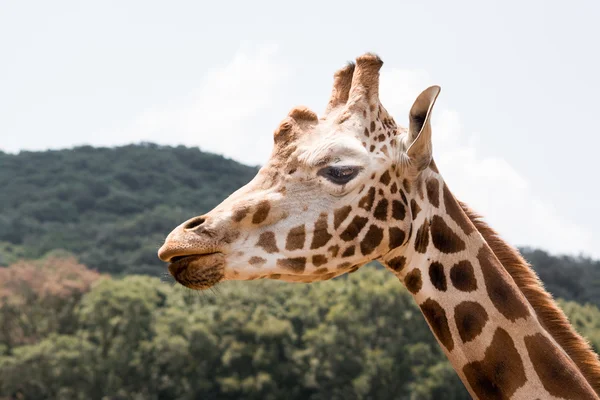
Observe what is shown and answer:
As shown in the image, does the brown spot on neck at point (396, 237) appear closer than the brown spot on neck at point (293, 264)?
No

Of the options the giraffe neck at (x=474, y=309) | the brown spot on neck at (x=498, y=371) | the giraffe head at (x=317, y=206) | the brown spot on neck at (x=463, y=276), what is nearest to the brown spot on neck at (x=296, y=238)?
the giraffe head at (x=317, y=206)

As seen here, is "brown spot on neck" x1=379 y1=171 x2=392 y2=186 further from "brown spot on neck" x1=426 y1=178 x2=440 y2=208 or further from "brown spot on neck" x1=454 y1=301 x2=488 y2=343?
"brown spot on neck" x1=454 y1=301 x2=488 y2=343

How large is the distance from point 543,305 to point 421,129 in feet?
3.94

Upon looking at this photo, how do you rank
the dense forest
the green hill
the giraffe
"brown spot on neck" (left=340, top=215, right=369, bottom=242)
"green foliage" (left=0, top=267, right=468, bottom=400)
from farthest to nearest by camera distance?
the green hill < "green foliage" (left=0, top=267, right=468, bottom=400) < the dense forest < "brown spot on neck" (left=340, top=215, right=369, bottom=242) < the giraffe

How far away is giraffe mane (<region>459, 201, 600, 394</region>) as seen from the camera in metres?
5.16

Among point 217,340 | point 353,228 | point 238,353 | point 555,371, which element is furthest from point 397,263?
point 217,340

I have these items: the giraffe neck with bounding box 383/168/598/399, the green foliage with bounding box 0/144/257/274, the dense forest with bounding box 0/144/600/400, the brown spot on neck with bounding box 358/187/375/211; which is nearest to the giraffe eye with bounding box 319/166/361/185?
the brown spot on neck with bounding box 358/187/375/211

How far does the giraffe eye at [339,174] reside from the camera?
523 centimetres

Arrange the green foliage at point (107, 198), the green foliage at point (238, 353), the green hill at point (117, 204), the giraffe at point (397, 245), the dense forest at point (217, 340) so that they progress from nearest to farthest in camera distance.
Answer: the giraffe at point (397, 245)
the dense forest at point (217, 340)
the green foliage at point (238, 353)
the green hill at point (117, 204)
the green foliage at point (107, 198)

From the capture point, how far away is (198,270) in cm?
489

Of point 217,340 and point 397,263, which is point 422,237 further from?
point 217,340

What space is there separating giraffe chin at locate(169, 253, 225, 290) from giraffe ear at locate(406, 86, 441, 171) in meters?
1.27

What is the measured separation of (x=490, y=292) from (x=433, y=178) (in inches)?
28.7

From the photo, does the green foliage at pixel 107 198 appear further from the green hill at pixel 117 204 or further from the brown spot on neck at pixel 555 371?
the brown spot on neck at pixel 555 371
